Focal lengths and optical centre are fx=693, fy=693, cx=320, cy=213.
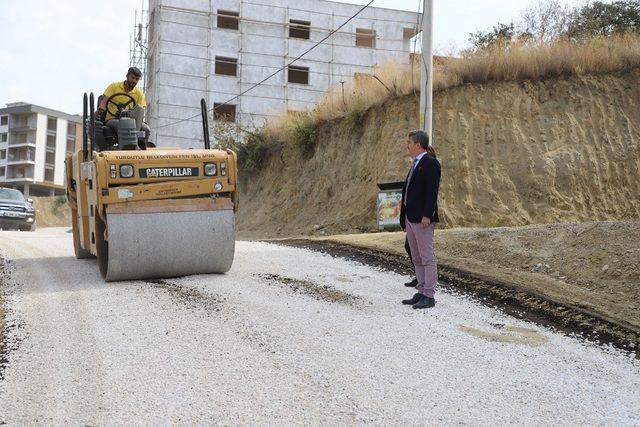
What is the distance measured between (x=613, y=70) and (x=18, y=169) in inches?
3449

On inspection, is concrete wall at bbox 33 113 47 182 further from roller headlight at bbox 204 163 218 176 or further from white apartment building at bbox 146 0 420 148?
roller headlight at bbox 204 163 218 176

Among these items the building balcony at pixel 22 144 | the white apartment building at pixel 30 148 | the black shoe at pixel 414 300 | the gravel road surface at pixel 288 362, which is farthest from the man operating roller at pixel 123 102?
the building balcony at pixel 22 144

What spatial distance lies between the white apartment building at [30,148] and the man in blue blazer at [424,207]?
297 feet

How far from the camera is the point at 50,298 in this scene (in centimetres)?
766

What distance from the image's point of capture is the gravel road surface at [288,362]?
14.6 ft

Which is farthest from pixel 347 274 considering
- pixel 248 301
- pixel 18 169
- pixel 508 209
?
pixel 18 169

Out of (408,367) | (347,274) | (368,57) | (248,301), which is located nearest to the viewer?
(408,367)

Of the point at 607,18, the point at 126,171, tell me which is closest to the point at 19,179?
the point at 607,18

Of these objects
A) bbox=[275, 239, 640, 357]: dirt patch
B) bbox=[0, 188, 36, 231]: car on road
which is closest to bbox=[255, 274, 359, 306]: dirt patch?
bbox=[275, 239, 640, 357]: dirt patch

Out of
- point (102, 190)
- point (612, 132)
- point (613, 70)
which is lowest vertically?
point (102, 190)

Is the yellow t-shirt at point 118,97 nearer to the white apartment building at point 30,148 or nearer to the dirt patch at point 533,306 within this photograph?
the dirt patch at point 533,306

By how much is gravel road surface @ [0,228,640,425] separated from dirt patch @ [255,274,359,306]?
0.05 meters

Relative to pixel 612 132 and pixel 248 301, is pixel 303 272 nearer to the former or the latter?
pixel 248 301

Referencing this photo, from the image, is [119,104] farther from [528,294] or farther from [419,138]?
[528,294]
